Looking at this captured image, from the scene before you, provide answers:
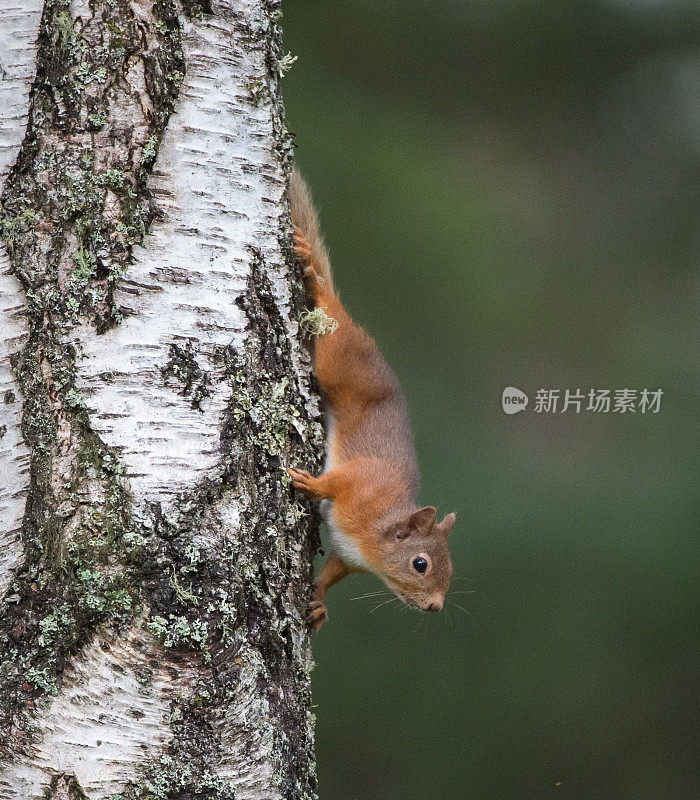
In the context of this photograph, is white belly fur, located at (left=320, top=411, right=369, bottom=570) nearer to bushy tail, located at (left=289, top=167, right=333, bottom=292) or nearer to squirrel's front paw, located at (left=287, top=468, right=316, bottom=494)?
bushy tail, located at (left=289, top=167, right=333, bottom=292)

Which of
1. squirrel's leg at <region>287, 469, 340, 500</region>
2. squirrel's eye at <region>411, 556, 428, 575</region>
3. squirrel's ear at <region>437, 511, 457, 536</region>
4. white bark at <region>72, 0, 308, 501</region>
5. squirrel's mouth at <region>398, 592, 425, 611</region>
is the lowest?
squirrel's mouth at <region>398, 592, 425, 611</region>

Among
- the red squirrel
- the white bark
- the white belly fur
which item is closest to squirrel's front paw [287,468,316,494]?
the white bark

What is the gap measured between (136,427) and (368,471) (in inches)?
41.2

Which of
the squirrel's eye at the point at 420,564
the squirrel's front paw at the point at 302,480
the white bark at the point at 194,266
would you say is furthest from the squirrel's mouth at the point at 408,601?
the white bark at the point at 194,266

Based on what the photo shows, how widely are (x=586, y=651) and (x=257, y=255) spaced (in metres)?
2.53

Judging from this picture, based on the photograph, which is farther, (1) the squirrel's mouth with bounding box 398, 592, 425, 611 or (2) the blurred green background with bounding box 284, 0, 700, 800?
(2) the blurred green background with bounding box 284, 0, 700, 800

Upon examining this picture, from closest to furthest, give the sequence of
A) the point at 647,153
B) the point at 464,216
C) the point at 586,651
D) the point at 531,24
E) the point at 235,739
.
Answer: the point at 235,739
the point at 586,651
the point at 464,216
the point at 531,24
the point at 647,153

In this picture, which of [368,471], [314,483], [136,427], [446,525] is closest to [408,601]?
[446,525]

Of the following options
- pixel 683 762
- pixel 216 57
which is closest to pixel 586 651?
pixel 683 762

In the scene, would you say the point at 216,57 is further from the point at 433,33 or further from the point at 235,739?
the point at 433,33

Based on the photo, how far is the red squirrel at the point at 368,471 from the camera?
241 cm

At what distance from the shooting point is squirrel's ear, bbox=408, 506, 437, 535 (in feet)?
7.97

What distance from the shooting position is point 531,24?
4070 millimetres

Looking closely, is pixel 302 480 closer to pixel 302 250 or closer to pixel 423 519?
pixel 302 250
